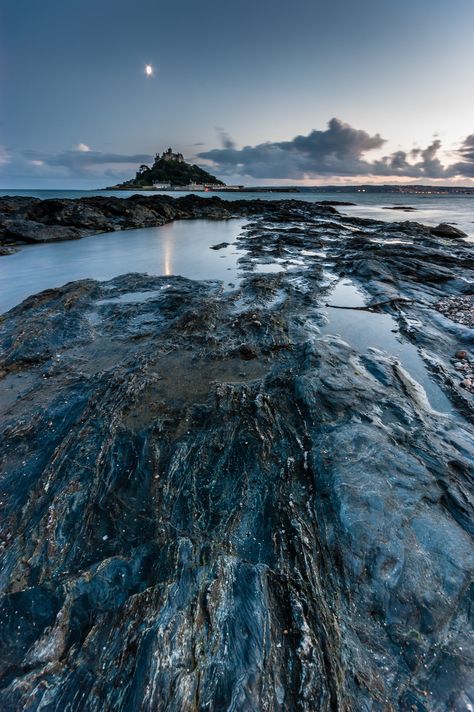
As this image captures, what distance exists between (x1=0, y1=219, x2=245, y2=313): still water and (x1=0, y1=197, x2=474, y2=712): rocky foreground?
8.62m

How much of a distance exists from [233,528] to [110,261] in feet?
63.4

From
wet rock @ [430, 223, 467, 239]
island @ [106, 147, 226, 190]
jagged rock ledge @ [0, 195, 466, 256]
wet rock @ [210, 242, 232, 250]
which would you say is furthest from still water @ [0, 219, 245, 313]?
island @ [106, 147, 226, 190]

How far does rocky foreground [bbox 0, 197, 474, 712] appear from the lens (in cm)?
248

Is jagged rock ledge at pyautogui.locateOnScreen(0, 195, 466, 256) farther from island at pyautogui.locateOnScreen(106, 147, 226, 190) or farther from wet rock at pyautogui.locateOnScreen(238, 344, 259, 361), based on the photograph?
island at pyautogui.locateOnScreen(106, 147, 226, 190)

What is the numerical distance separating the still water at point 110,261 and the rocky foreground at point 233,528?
340 inches

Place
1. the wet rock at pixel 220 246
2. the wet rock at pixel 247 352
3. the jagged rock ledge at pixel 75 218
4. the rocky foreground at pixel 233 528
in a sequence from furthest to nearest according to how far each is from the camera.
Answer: the jagged rock ledge at pixel 75 218
the wet rock at pixel 220 246
the wet rock at pixel 247 352
the rocky foreground at pixel 233 528

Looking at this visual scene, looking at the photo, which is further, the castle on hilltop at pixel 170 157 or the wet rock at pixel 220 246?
the castle on hilltop at pixel 170 157

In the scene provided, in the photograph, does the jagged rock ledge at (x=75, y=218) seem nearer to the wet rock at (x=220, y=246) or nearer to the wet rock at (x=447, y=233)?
the wet rock at (x=447, y=233)

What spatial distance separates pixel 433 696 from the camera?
239 cm

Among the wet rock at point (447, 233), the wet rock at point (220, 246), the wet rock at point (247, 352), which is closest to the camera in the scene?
the wet rock at point (247, 352)

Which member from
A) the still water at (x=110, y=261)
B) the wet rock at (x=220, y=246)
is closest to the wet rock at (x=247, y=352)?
the still water at (x=110, y=261)

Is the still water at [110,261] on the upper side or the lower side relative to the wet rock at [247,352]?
upper

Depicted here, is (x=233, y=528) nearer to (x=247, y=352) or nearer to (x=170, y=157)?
(x=247, y=352)

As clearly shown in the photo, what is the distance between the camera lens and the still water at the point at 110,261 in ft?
50.0
